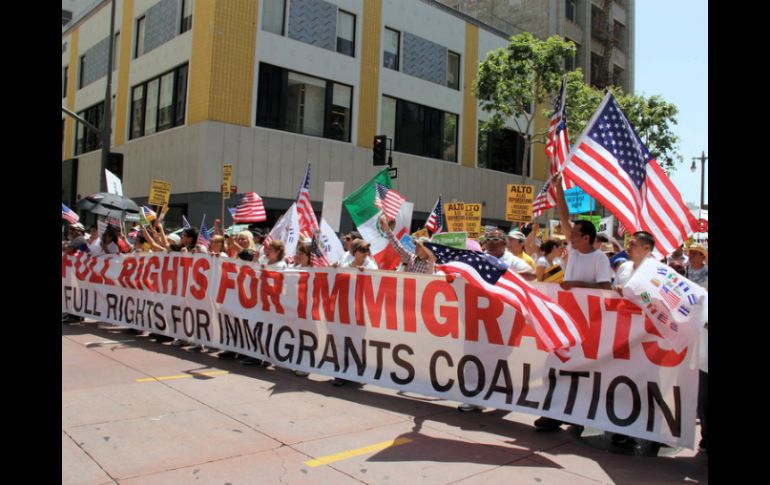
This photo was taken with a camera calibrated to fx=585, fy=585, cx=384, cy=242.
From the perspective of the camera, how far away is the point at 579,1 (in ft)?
128

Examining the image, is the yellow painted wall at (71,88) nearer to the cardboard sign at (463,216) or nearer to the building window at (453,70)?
the building window at (453,70)

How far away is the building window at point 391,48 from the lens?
25.8 m

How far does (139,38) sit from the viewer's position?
2588 centimetres

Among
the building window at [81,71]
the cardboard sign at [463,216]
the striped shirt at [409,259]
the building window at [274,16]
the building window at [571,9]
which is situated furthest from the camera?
the building window at [571,9]

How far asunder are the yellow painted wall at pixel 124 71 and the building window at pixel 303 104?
26.8ft

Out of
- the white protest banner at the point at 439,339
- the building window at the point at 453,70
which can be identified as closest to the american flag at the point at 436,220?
the white protest banner at the point at 439,339

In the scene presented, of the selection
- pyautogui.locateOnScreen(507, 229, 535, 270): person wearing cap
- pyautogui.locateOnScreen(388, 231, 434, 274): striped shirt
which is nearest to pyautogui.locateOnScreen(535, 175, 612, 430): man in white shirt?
pyautogui.locateOnScreen(507, 229, 535, 270): person wearing cap

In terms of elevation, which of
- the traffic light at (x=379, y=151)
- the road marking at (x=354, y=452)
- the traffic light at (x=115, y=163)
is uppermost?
the traffic light at (x=379, y=151)

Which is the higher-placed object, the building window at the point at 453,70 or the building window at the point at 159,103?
the building window at the point at 453,70

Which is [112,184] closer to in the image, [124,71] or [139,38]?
[139,38]

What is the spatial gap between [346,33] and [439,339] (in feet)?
69.2

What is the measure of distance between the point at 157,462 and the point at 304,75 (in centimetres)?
2050
